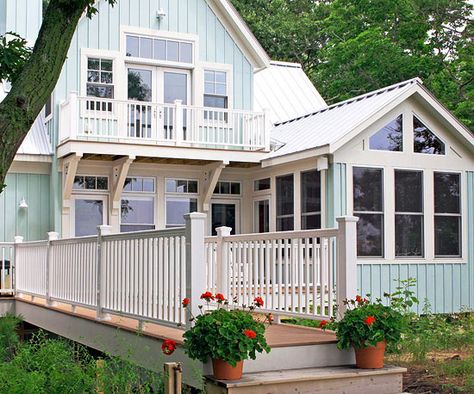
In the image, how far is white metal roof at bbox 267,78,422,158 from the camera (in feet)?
49.7

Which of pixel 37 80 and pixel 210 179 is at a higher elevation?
pixel 37 80

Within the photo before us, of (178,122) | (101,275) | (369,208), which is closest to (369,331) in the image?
(101,275)

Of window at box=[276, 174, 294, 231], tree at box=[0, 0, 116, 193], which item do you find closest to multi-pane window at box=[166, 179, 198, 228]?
window at box=[276, 174, 294, 231]

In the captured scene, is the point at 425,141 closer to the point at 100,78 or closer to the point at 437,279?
the point at 437,279

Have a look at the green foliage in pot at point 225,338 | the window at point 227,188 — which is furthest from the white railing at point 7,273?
the green foliage in pot at point 225,338

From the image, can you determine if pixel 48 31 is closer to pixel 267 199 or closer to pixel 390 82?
pixel 267 199

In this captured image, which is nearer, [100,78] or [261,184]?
[100,78]

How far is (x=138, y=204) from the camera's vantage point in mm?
17031

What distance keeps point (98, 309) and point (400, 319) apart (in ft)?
13.8

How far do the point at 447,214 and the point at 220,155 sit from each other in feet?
16.8

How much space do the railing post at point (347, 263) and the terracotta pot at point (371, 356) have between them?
0.56 m

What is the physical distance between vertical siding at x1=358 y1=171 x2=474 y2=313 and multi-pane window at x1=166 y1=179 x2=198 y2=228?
180 inches

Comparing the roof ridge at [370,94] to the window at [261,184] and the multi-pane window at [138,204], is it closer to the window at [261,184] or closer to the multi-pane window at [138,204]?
the window at [261,184]

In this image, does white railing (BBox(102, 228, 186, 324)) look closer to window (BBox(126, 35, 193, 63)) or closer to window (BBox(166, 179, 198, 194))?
window (BBox(166, 179, 198, 194))
